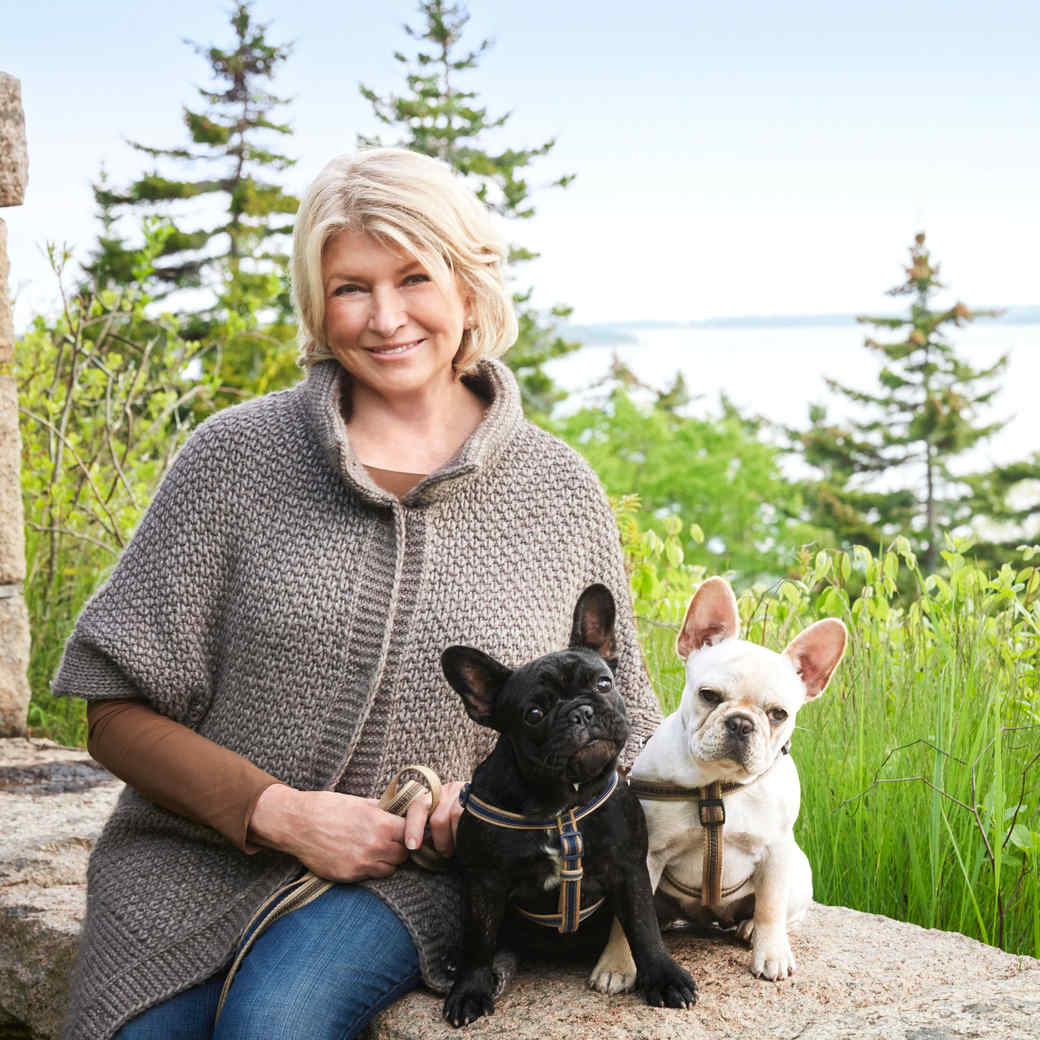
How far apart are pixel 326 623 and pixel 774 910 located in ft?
3.32

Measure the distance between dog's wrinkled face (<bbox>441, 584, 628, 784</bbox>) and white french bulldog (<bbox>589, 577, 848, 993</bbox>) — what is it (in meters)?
0.15

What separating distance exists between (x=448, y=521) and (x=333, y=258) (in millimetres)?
602

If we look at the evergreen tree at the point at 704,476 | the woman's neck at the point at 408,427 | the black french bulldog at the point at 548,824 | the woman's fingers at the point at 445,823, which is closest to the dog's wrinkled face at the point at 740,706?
the black french bulldog at the point at 548,824

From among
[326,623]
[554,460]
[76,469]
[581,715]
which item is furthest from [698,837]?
[76,469]

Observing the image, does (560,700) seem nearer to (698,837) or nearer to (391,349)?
(698,837)

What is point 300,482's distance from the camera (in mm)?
2549

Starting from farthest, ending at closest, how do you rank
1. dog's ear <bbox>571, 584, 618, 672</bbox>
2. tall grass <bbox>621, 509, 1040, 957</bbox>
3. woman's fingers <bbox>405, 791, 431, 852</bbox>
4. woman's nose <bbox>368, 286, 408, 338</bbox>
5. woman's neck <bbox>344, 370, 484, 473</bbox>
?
1. tall grass <bbox>621, 509, 1040, 957</bbox>
2. woman's neck <bbox>344, 370, 484, 473</bbox>
3. woman's nose <bbox>368, 286, 408, 338</bbox>
4. woman's fingers <bbox>405, 791, 431, 852</bbox>
5. dog's ear <bbox>571, 584, 618, 672</bbox>

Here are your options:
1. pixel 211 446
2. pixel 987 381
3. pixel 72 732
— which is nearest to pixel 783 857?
pixel 211 446

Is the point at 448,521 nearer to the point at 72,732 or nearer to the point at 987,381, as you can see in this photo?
the point at 72,732

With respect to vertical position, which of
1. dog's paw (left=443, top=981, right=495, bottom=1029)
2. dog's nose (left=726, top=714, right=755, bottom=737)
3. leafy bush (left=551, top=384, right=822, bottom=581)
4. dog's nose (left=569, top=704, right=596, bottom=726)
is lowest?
leafy bush (left=551, top=384, right=822, bottom=581)

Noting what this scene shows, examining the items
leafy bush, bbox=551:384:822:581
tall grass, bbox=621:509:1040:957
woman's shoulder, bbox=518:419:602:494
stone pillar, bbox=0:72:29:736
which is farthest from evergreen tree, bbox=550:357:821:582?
woman's shoulder, bbox=518:419:602:494

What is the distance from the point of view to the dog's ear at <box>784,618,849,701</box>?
208cm

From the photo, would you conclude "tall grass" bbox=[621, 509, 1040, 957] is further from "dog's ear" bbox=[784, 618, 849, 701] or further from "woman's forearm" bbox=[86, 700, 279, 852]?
"woman's forearm" bbox=[86, 700, 279, 852]

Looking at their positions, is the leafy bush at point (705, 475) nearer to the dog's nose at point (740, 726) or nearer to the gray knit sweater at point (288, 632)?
the gray knit sweater at point (288, 632)
